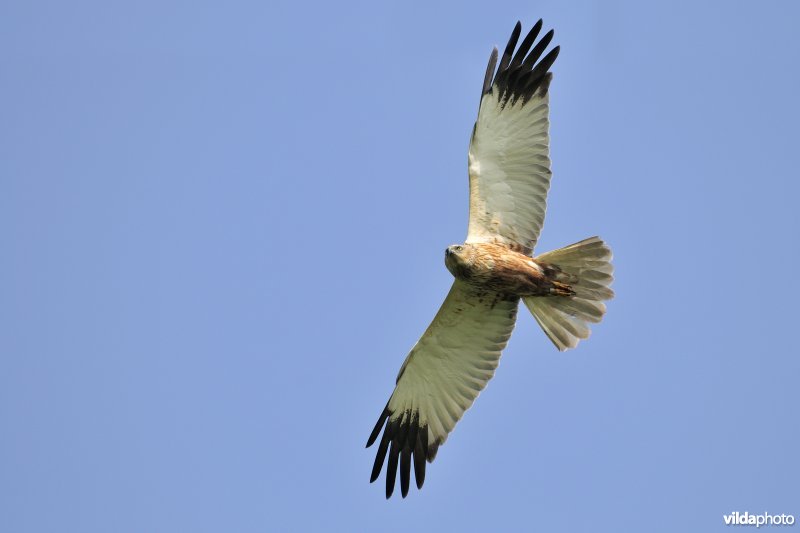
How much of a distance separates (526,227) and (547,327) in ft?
3.69

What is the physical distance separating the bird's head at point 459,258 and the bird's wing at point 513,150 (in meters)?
0.39

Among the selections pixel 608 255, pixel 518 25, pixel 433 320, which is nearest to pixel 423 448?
pixel 433 320

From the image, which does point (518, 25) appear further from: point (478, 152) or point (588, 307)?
point (588, 307)

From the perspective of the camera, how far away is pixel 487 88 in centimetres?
1027

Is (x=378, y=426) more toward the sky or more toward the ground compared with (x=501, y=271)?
more toward the ground

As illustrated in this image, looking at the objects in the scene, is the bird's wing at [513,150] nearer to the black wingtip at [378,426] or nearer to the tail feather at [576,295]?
the tail feather at [576,295]

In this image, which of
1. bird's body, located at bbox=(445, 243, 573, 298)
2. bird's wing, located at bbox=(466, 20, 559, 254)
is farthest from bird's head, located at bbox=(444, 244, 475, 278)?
bird's wing, located at bbox=(466, 20, 559, 254)

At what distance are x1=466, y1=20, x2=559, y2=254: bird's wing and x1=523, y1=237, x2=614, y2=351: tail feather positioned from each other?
43 cm

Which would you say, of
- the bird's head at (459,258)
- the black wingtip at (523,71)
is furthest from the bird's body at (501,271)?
the black wingtip at (523,71)

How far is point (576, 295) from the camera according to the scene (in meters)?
10.5

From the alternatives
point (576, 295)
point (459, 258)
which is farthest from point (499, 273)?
point (576, 295)

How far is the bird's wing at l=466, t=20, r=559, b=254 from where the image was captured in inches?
400

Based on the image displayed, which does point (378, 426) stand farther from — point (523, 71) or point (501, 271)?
point (523, 71)

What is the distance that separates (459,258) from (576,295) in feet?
4.80
